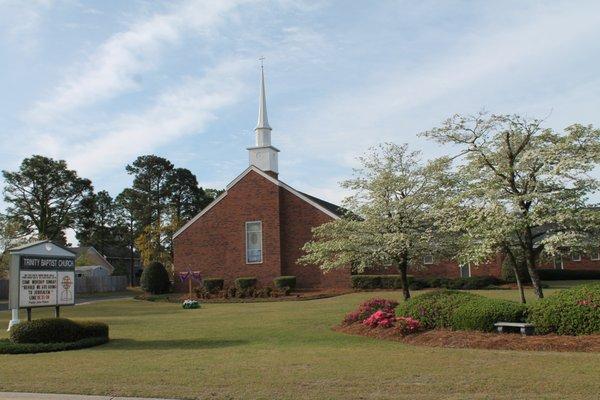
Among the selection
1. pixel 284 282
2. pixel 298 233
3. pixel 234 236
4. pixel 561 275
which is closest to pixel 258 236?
pixel 234 236

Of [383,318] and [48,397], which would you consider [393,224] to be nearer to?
[383,318]

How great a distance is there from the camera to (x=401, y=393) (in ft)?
27.4

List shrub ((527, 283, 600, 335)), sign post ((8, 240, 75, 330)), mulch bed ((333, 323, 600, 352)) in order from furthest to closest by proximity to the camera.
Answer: sign post ((8, 240, 75, 330)) → shrub ((527, 283, 600, 335)) → mulch bed ((333, 323, 600, 352))

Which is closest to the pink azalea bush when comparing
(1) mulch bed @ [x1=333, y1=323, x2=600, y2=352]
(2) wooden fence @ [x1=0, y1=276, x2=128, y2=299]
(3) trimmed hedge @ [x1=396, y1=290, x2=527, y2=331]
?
(1) mulch bed @ [x1=333, y1=323, x2=600, y2=352]

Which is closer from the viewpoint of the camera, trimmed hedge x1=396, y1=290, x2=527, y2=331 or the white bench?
the white bench

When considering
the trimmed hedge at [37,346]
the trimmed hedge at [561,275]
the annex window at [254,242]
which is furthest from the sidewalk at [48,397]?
the trimmed hedge at [561,275]

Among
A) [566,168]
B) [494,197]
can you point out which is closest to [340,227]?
[494,197]

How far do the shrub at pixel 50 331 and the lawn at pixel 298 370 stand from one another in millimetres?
849

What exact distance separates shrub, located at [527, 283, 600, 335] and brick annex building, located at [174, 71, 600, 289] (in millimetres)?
25905

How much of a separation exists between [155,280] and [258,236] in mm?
8608

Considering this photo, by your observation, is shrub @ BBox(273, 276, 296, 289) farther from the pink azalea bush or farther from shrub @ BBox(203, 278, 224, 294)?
the pink azalea bush

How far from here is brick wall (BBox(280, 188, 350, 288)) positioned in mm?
40562

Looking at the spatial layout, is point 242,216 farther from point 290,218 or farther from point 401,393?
point 401,393

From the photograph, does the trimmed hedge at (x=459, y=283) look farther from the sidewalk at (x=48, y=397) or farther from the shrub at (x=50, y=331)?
the sidewalk at (x=48, y=397)
